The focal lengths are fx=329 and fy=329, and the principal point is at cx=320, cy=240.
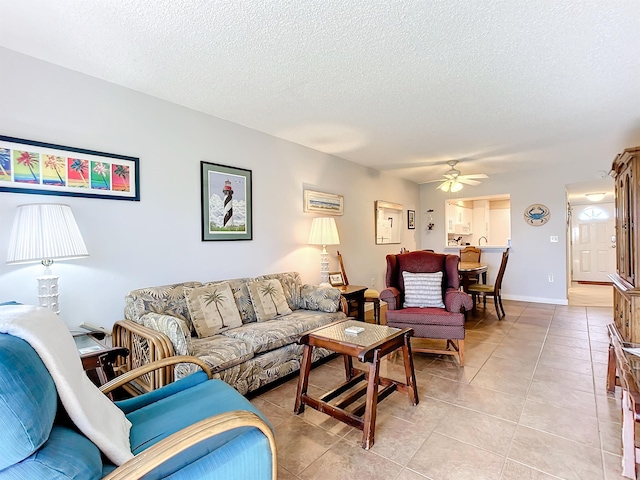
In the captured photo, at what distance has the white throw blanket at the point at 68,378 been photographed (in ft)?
3.13

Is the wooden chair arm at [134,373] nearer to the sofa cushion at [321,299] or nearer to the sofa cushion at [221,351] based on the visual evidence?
the sofa cushion at [221,351]

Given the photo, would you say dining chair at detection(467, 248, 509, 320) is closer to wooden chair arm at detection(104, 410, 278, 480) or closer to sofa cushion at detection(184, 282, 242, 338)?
sofa cushion at detection(184, 282, 242, 338)

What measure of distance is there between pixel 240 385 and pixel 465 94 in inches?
115

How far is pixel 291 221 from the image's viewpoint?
158 inches

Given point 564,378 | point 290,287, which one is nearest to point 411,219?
point 290,287

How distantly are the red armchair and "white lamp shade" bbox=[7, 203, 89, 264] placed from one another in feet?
8.60

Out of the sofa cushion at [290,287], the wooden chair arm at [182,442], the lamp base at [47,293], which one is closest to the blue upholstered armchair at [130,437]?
the wooden chair arm at [182,442]

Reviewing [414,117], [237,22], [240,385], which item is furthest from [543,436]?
[237,22]

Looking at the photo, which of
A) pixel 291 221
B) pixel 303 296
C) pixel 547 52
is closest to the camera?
pixel 547 52

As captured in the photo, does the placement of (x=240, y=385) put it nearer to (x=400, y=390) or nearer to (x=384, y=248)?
(x=400, y=390)

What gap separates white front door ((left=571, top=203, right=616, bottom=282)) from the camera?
795 cm

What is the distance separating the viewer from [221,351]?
2.26 metres

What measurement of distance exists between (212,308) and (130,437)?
1.48 metres

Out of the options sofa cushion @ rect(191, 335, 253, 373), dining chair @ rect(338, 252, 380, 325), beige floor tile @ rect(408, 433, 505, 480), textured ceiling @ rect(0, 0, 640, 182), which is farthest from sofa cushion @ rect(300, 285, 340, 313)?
textured ceiling @ rect(0, 0, 640, 182)
